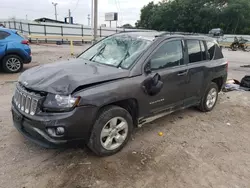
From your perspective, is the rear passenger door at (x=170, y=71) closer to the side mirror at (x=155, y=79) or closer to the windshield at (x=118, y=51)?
the side mirror at (x=155, y=79)

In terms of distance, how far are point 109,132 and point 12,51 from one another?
6.62m

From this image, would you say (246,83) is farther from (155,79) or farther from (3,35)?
(3,35)

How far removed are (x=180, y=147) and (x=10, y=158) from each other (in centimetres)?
254

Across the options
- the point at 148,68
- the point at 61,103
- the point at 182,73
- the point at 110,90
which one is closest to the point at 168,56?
the point at 182,73

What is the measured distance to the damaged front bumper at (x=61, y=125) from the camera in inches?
109

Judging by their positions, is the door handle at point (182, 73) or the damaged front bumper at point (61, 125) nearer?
the damaged front bumper at point (61, 125)

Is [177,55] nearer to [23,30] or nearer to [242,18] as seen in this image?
[23,30]

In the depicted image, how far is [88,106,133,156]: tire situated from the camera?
3061 millimetres

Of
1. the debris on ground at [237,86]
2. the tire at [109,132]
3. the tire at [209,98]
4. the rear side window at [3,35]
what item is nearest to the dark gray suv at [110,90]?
the tire at [109,132]

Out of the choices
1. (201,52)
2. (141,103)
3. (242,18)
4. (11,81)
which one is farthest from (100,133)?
(242,18)

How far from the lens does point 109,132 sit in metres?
3.24

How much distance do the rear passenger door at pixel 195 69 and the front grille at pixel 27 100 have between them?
2.68m

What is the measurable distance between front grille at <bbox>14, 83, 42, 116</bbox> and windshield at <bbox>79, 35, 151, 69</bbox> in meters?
1.28

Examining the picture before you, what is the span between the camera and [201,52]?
474 cm
